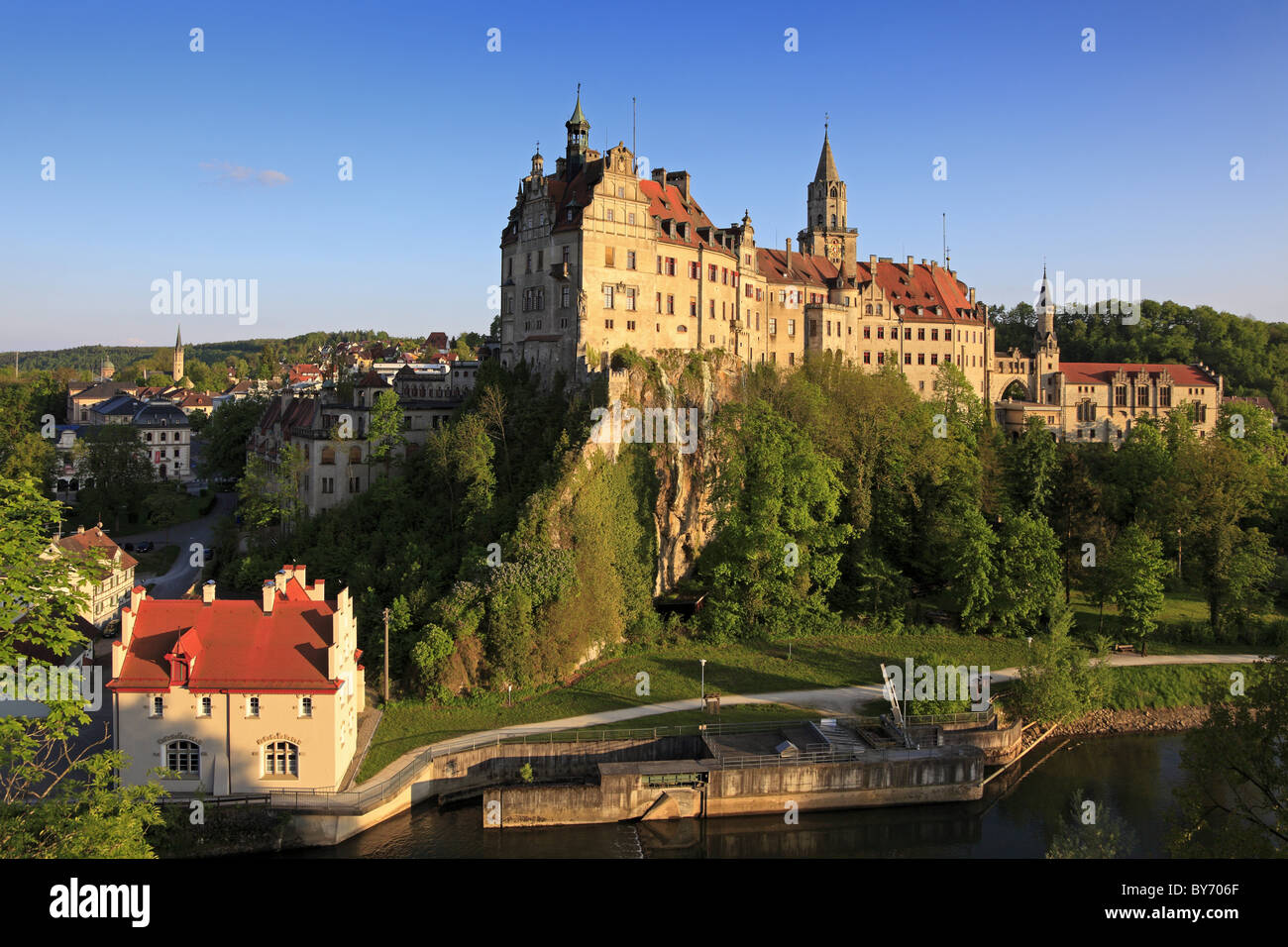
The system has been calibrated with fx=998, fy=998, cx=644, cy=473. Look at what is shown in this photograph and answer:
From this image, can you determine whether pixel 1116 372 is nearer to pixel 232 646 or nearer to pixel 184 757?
pixel 232 646

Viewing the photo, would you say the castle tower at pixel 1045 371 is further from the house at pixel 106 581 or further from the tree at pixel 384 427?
the house at pixel 106 581

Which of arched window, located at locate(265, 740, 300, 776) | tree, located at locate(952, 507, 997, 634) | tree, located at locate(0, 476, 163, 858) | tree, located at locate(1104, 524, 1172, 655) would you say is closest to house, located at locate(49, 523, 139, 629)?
arched window, located at locate(265, 740, 300, 776)

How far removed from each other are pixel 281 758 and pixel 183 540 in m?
43.9

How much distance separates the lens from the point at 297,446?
57.4m

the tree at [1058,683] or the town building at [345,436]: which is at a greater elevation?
the town building at [345,436]

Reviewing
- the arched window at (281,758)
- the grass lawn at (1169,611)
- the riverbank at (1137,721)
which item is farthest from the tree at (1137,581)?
the arched window at (281,758)

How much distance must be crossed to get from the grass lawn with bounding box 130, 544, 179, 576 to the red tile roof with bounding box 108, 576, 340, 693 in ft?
106

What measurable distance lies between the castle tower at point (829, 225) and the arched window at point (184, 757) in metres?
59.9

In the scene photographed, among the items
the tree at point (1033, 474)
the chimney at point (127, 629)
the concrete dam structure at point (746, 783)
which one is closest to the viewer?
the chimney at point (127, 629)

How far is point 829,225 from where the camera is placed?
78.6 metres

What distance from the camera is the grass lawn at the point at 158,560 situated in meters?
63.4

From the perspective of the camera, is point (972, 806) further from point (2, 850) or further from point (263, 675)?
point (2, 850)

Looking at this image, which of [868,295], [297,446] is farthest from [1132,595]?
[297,446]

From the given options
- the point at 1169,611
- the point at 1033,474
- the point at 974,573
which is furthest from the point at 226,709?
the point at 1169,611
